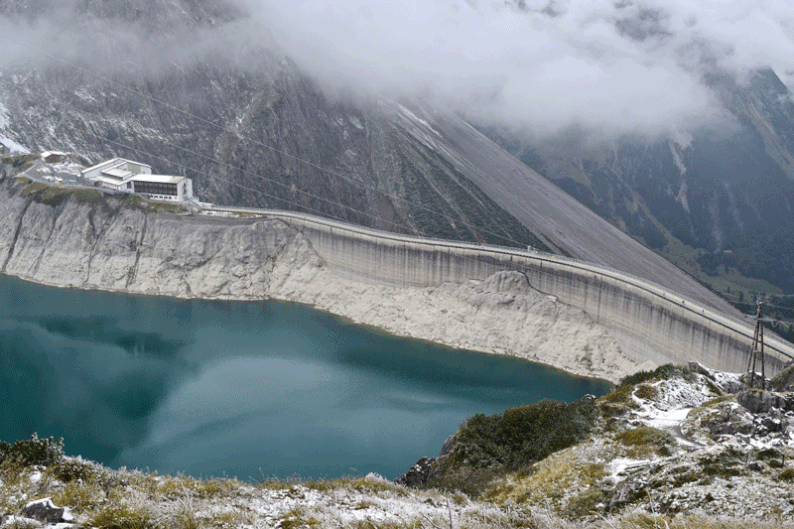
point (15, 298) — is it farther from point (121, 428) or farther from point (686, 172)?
point (686, 172)

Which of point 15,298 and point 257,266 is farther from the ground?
point 257,266

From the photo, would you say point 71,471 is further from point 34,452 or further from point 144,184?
point 144,184

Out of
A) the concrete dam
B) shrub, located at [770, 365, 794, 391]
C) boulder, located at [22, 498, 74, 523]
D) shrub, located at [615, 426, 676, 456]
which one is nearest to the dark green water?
the concrete dam

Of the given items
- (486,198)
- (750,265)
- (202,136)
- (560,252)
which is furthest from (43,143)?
(750,265)

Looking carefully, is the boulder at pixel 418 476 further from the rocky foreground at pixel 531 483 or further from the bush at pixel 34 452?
the bush at pixel 34 452

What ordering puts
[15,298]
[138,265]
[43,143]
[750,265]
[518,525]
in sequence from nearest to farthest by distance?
[518,525], [15,298], [138,265], [43,143], [750,265]

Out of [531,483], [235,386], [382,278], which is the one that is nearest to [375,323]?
[382,278]

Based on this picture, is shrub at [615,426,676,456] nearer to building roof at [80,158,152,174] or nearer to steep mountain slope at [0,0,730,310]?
steep mountain slope at [0,0,730,310]
